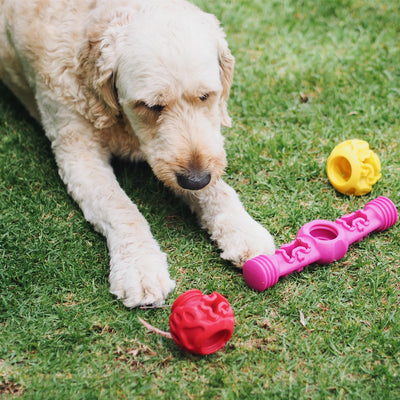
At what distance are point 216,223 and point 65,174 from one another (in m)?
1.13

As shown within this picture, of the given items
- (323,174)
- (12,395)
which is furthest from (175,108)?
(12,395)

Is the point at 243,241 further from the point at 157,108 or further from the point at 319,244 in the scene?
the point at 157,108

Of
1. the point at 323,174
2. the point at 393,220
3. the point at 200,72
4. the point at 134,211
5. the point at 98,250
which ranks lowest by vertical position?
the point at 98,250

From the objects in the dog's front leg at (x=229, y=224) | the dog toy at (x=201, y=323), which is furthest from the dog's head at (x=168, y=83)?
the dog toy at (x=201, y=323)

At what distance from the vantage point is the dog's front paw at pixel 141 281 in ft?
8.50

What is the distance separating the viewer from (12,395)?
2.22 m

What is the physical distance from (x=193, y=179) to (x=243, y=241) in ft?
1.54

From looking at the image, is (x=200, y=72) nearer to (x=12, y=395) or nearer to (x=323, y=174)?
(x=323, y=174)

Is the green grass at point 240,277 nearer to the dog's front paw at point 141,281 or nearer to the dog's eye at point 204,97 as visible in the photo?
the dog's front paw at point 141,281

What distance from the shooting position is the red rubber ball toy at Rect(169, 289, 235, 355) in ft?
7.31

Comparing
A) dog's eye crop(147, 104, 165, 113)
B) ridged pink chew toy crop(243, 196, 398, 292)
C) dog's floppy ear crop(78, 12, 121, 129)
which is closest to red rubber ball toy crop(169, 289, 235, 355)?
ridged pink chew toy crop(243, 196, 398, 292)

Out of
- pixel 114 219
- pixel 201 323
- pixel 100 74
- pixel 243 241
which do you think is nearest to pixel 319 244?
pixel 243 241

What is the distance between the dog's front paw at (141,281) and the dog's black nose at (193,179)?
17.5 inches

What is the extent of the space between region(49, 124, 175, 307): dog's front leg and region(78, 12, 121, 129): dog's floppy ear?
8.1 inches
